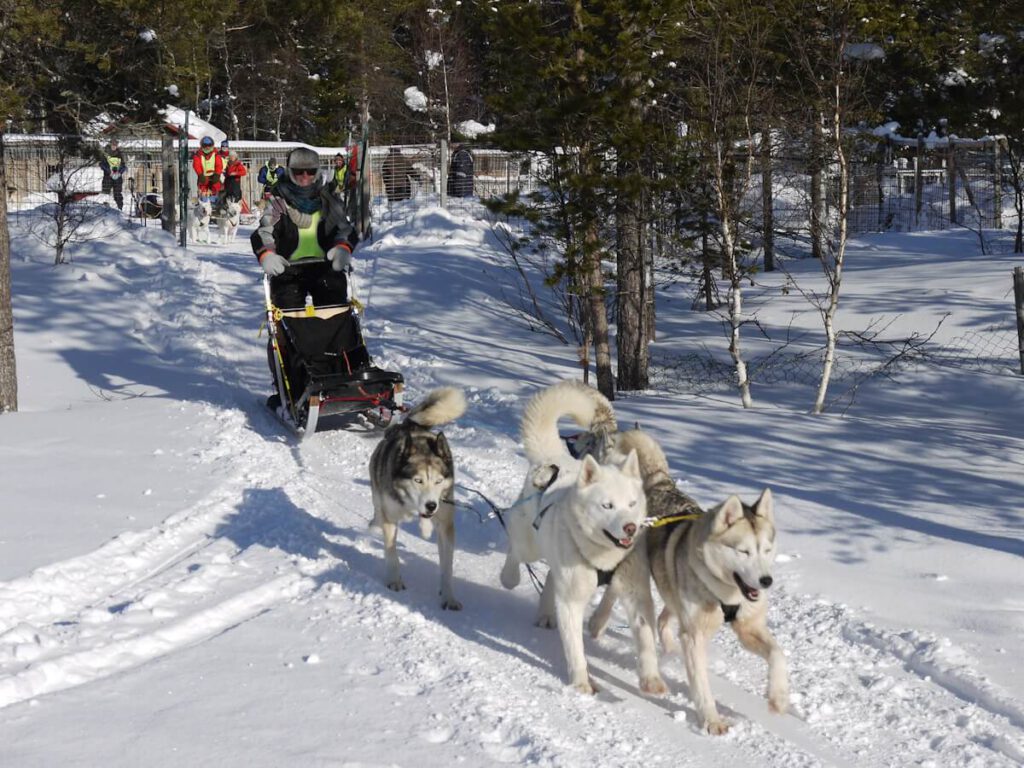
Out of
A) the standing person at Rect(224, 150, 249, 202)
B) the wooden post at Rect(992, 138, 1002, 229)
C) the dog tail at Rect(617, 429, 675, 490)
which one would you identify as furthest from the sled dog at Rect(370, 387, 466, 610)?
the wooden post at Rect(992, 138, 1002, 229)

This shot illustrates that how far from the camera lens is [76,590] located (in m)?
5.23

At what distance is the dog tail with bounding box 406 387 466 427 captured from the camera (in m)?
6.02

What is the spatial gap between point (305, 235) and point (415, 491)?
4.24 m

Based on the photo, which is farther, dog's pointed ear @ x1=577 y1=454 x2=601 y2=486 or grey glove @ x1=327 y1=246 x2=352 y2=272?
grey glove @ x1=327 y1=246 x2=352 y2=272

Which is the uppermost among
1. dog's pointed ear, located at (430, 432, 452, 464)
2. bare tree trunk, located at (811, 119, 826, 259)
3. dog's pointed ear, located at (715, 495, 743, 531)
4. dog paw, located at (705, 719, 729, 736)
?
bare tree trunk, located at (811, 119, 826, 259)

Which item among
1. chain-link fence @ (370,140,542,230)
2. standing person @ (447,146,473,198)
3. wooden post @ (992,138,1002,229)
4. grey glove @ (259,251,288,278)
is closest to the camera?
grey glove @ (259,251,288,278)

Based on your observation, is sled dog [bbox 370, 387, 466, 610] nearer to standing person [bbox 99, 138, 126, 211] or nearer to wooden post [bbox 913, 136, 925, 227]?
standing person [bbox 99, 138, 126, 211]

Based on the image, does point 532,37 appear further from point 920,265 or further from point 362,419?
Answer: point 920,265

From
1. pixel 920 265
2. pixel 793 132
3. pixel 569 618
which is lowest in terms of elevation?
pixel 569 618

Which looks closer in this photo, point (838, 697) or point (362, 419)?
point (838, 697)

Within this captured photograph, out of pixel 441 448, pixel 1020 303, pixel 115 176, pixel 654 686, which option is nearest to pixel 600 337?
pixel 1020 303

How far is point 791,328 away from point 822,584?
8486 millimetres

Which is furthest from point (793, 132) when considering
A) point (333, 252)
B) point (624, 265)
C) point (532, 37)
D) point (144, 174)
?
point (144, 174)

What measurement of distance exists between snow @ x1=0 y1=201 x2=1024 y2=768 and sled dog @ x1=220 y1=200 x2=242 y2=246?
863 cm
